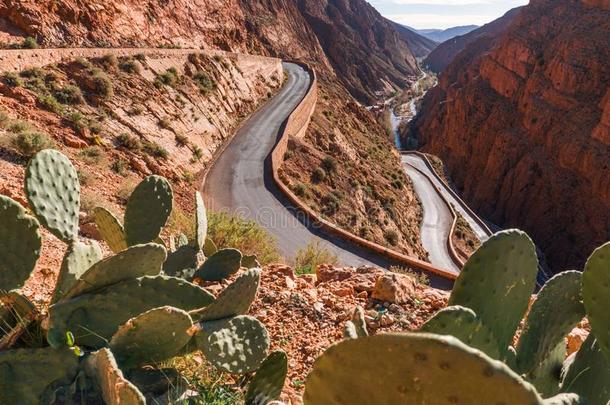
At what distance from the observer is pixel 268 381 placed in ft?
10.5

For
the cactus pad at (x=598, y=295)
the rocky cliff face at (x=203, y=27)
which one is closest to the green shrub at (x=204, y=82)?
the rocky cliff face at (x=203, y=27)

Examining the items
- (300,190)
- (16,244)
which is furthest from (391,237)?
(16,244)

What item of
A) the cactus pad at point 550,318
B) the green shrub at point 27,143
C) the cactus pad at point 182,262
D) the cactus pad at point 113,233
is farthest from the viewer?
the green shrub at point 27,143

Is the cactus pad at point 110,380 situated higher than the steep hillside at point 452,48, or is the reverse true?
the steep hillside at point 452,48

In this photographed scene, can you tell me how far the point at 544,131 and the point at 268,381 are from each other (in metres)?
55.0

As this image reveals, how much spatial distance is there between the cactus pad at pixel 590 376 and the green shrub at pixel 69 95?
1701 cm

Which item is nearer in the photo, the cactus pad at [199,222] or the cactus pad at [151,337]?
the cactus pad at [151,337]

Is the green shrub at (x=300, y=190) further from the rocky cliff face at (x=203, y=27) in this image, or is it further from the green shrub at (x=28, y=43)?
the rocky cliff face at (x=203, y=27)

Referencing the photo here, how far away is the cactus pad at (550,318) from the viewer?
279cm

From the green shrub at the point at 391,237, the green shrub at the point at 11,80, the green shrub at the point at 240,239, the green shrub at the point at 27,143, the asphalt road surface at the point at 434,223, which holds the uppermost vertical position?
the green shrub at the point at 11,80

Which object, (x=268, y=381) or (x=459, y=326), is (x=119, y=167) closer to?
(x=268, y=381)

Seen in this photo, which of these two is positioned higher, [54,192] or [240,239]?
[54,192]

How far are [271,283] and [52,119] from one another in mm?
11351

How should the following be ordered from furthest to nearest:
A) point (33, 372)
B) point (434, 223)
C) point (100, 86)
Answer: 1. point (434, 223)
2. point (100, 86)
3. point (33, 372)
